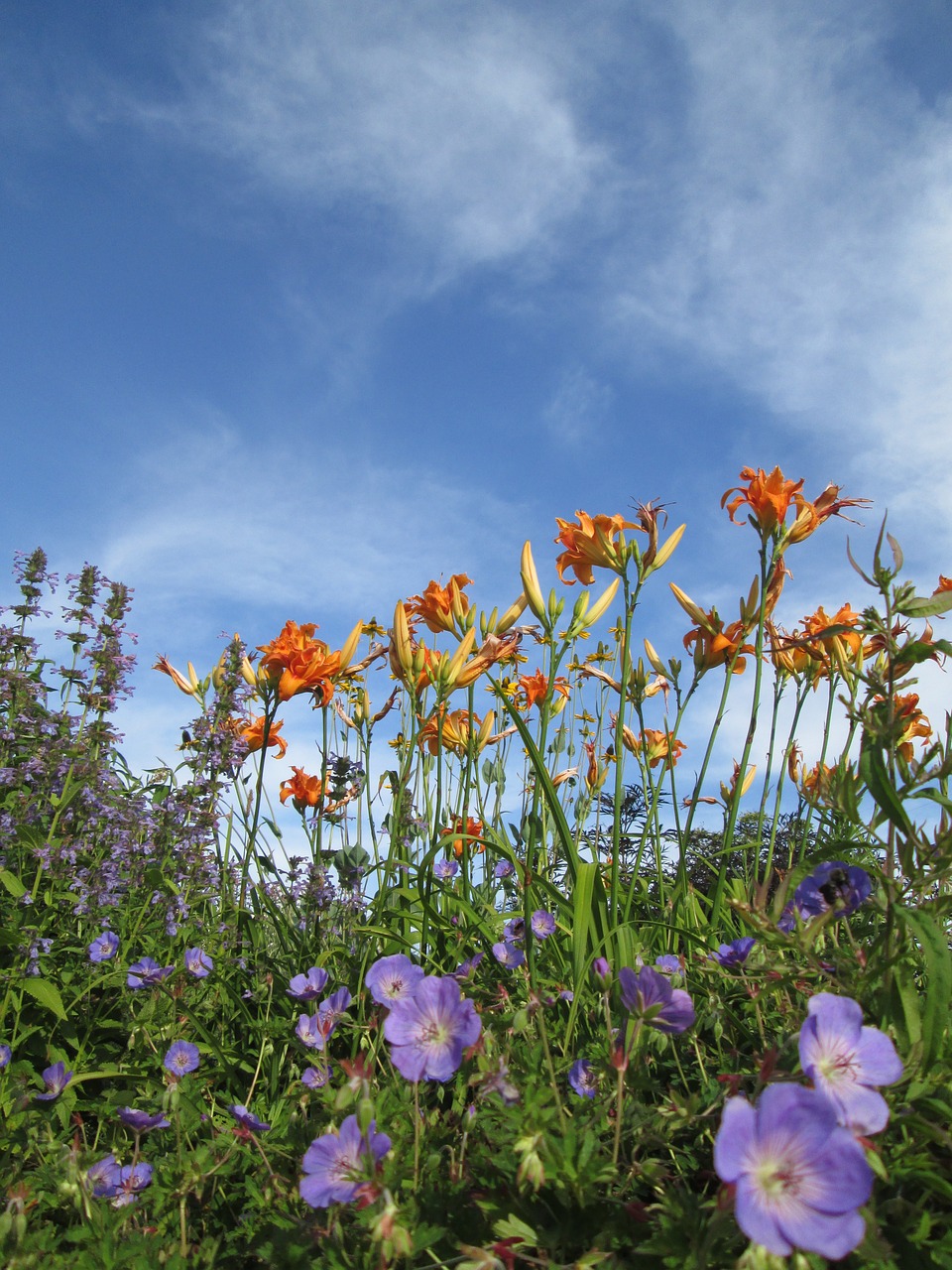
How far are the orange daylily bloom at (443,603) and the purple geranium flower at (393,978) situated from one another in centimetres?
139

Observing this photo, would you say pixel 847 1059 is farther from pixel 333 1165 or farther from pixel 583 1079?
pixel 333 1165

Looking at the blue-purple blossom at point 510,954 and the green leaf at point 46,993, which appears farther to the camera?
the green leaf at point 46,993

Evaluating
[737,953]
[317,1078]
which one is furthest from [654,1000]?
[317,1078]

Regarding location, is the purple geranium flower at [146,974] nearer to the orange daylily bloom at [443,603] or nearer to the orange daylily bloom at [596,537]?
the orange daylily bloom at [443,603]

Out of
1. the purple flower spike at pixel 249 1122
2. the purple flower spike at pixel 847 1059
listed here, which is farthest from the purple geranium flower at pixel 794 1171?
the purple flower spike at pixel 249 1122

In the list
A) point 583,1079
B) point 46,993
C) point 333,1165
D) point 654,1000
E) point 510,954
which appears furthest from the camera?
point 46,993

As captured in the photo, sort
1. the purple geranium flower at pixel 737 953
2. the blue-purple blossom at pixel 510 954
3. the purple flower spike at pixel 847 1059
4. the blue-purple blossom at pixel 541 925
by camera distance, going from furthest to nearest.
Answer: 1. the blue-purple blossom at pixel 541 925
2. the blue-purple blossom at pixel 510 954
3. the purple geranium flower at pixel 737 953
4. the purple flower spike at pixel 847 1059

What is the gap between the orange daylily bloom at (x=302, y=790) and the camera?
344 cm

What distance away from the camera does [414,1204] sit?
128 cm

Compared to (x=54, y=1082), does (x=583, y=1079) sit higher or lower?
higher

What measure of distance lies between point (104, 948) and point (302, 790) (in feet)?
2.99

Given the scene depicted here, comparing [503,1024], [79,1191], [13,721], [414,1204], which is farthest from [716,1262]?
[13,721]

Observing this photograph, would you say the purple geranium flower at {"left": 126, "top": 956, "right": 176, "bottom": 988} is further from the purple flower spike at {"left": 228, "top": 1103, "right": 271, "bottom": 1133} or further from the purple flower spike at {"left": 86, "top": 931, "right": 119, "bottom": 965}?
the purple flower spike at {"left": 228, "top": 1103, "right": 271, "bottom": 1133}

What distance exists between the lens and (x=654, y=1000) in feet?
4.65
